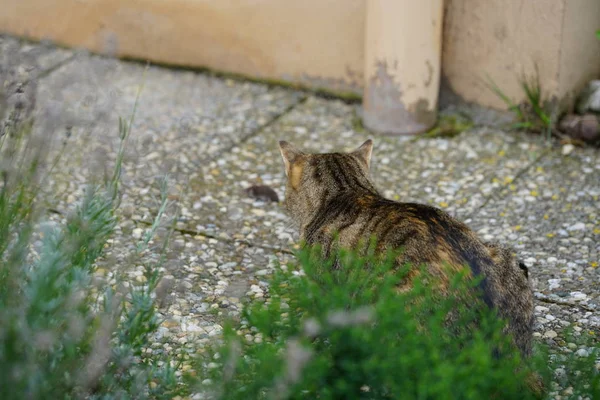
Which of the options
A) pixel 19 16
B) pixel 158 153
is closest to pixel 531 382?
pixel 158 153

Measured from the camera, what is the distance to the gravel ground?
13.9 ft

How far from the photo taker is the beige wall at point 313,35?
554cm

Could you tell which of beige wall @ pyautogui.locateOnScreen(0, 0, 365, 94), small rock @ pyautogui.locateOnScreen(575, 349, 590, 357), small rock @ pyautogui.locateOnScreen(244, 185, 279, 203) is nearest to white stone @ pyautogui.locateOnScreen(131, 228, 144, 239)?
small rock @ pyautogui.locateOnScreen(244, 185, 279, 203)

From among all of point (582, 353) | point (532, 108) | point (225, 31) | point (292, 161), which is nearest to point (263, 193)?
point (292, 161)

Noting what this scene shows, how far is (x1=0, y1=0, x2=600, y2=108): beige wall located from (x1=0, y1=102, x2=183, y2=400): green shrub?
91.2 inches

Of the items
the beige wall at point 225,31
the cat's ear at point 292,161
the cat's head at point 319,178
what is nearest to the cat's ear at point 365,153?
the cat's head at point 319,178

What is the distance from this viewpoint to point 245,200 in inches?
205

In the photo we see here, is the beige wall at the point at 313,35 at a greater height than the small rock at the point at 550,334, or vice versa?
the beige wall at the point at 313,35

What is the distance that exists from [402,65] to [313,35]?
826 millimetres

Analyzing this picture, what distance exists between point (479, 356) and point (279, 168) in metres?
3.18

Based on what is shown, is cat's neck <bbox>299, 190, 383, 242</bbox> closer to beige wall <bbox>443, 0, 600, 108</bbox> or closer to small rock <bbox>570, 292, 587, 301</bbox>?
small rock <bbox>570, 292, 587, 301</bbox>

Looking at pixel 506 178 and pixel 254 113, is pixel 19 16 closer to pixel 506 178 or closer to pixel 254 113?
pixel 254 113

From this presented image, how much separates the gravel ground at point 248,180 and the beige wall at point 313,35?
0.18 metres

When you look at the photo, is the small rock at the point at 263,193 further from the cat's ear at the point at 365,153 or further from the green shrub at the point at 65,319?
the green shrub at the point at 65,319
